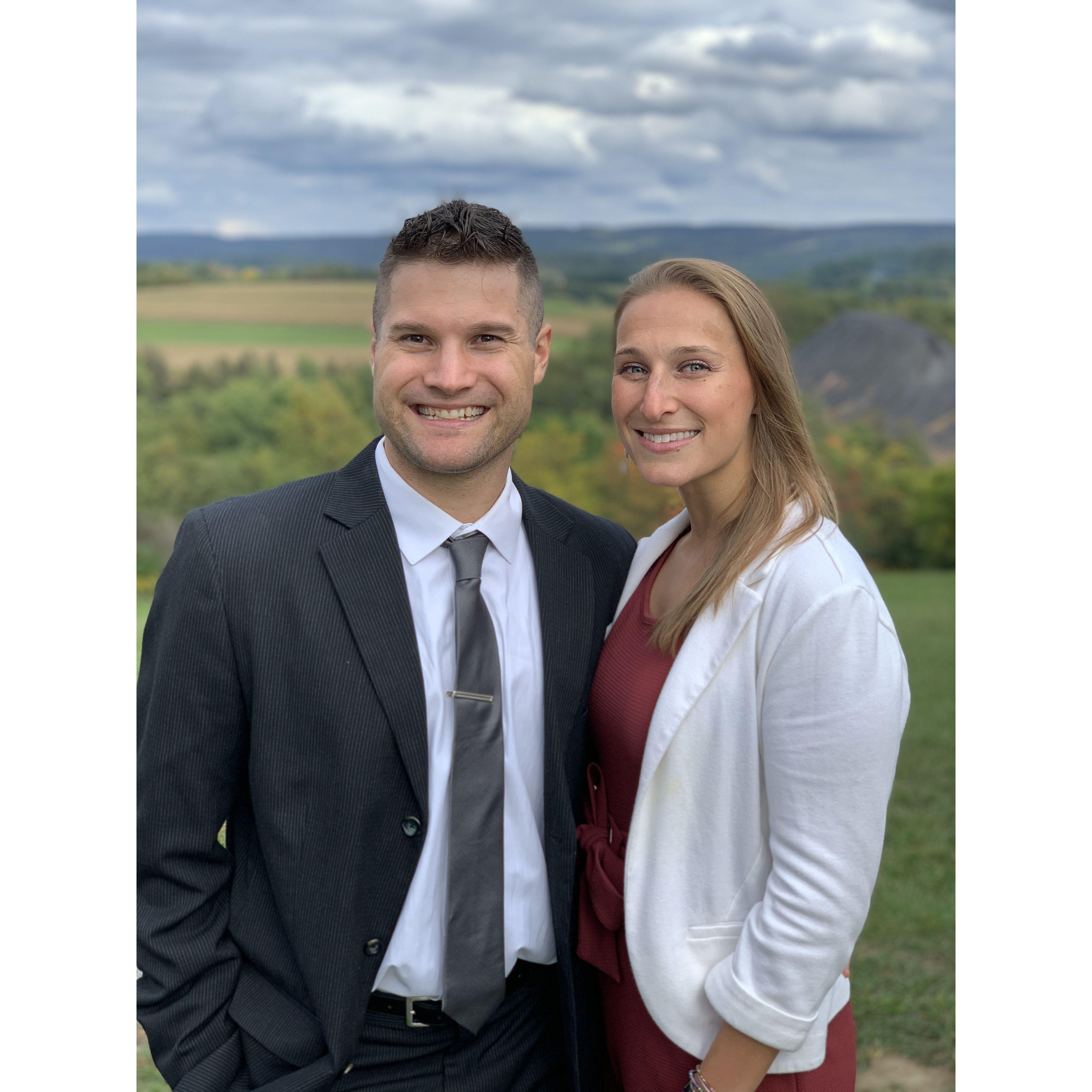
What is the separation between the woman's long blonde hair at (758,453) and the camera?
6.85 ft

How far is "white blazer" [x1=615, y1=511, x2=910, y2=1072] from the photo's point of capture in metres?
1.91

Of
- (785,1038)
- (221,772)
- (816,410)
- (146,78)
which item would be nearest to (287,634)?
(221,772)

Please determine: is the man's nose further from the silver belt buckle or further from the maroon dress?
the silver belt buckle

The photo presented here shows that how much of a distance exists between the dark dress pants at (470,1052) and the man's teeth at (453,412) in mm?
1264

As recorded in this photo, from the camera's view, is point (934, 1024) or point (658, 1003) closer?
point (658, 1003)

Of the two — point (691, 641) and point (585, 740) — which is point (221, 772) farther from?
point (691, 641)

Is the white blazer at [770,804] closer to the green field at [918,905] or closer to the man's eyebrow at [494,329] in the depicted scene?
the man's eyebrow at [494,329]

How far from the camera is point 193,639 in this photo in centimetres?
207

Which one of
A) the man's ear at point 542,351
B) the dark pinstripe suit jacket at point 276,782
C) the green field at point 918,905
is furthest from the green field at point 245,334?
the dark pinstripe suit jacket at point 276,782

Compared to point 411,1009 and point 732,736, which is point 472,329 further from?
point 411,1009

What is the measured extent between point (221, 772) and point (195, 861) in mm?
216

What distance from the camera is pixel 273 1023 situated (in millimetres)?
2172

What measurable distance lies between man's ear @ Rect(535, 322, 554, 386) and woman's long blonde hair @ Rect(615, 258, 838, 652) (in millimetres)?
223

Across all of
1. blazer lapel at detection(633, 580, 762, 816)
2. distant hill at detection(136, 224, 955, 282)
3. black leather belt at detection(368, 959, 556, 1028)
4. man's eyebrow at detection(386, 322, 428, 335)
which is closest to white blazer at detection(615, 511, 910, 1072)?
blazer lapel at detection(633, 580, 762, 816)
